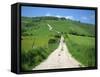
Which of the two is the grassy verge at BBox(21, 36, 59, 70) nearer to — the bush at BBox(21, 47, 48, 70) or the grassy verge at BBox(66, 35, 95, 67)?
the bush at BBox(21, 47, 48, 70)

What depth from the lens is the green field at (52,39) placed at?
7.10 feet

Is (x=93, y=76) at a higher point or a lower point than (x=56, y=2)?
lower

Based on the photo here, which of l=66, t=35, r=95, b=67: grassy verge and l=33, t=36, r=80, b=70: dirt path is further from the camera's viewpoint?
l=66, t=35, r=95, b=67: grassy verge

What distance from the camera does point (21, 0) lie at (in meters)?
2.18

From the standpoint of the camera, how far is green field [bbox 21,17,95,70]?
2.16 m

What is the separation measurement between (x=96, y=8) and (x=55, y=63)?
2.12 ft

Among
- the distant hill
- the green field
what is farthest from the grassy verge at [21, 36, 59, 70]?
the distant hill

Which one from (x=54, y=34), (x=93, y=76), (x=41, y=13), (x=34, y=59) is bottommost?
(x=93, y=76)

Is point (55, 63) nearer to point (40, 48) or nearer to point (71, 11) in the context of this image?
point (40, 48)

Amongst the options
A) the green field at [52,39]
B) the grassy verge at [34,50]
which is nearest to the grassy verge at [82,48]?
the green field at [52,39]

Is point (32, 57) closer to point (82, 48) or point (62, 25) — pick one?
point (62, 25)

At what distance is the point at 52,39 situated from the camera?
7.42 ft

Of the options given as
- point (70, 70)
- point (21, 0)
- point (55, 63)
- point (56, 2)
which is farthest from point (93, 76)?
point (21, 0)

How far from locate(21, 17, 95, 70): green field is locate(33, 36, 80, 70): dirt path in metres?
0.03
